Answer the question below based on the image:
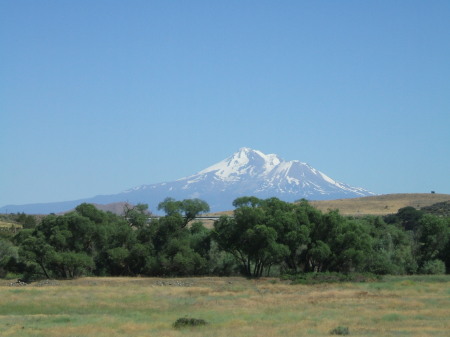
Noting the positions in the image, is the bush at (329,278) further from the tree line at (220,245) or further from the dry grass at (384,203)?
the dry grass at (384,203)

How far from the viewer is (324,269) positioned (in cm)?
6831

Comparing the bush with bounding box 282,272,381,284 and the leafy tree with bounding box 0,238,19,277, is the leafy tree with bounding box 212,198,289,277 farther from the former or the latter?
the leafy tree with bounding box 0,238,19,277

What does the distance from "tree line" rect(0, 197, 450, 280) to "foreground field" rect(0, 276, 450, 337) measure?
17.6 feet

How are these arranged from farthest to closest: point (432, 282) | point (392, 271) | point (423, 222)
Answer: point (423, 222), point (392, 271), point (432, 282)

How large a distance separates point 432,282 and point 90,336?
3812cm

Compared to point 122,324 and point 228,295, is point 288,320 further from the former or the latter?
point 228,295

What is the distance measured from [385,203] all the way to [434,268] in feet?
375

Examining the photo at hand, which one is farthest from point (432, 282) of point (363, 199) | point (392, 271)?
point (363, 199)

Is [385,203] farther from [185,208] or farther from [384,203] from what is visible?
[185,208]

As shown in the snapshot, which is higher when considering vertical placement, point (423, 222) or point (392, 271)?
point (423, 222)

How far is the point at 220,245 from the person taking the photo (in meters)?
68.8

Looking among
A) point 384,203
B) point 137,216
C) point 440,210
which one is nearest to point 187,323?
point 137,216

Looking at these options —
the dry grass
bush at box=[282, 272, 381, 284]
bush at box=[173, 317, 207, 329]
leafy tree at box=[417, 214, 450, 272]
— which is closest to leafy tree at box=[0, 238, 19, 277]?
bush at box=[282, 272, 381, 284]

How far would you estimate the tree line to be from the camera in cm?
6506
